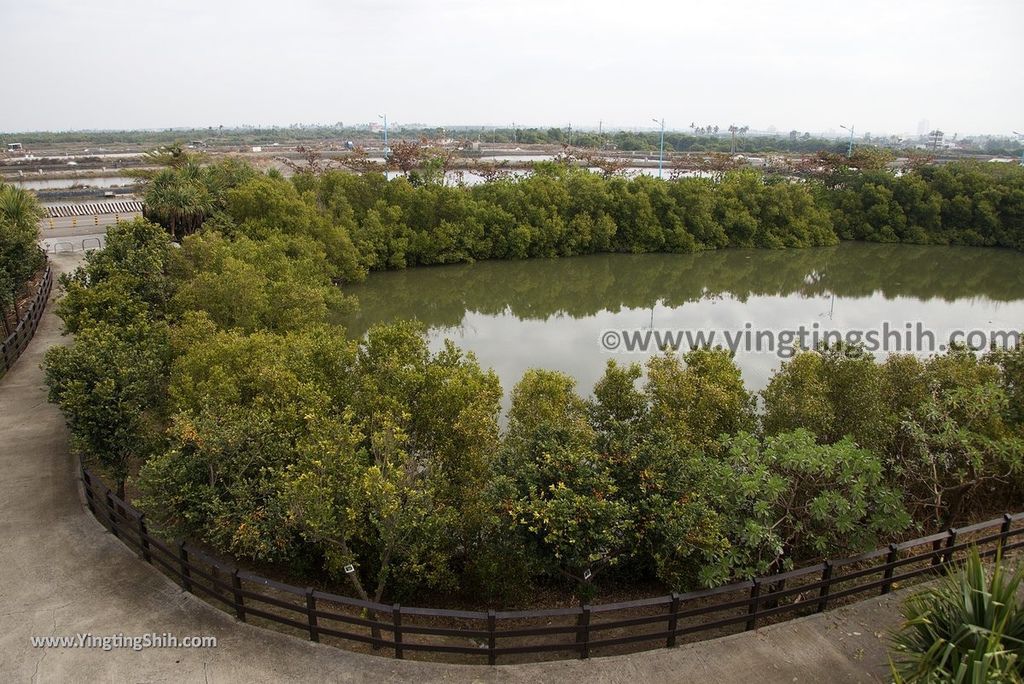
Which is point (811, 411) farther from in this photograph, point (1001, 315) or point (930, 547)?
point (1001, 315)

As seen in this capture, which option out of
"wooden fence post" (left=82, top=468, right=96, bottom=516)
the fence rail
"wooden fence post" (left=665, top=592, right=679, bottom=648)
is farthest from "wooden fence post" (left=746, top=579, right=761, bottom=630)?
"wooden fence post" (left=82, top=468, right=96, bottom=516)

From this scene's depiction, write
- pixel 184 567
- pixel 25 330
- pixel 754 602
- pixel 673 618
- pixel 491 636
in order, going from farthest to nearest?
A: pixel 25 330 < pixel 184 567 < pixel 754 602 < pixel 673 618 < pixel 491 636

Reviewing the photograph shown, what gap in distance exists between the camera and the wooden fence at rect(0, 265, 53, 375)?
14836mm

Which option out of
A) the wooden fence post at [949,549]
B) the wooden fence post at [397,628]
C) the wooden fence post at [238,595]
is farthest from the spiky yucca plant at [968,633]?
the wooden fence post at [238,595]

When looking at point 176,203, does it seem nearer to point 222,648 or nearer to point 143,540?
point 143,540

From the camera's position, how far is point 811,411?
1023 cm

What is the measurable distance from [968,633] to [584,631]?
3442mm

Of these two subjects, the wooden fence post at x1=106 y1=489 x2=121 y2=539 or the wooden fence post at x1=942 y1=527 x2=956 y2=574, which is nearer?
the wooden fence post at x1=942 y1=527 x2=956 y2=574

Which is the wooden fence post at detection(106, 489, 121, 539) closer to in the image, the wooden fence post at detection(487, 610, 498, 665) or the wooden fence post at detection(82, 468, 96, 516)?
the wooden fence post at detection(82, 468, 96, 516)

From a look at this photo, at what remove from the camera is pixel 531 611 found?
6.99 meters

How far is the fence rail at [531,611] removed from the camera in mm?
6992

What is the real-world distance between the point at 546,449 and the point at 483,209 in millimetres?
28644

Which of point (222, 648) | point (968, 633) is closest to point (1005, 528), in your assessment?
point (968, 633)

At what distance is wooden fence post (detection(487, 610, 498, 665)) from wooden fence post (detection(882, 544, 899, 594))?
15.5 ft
